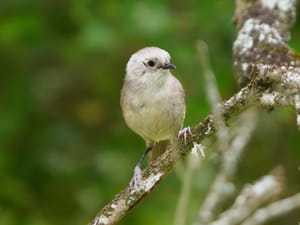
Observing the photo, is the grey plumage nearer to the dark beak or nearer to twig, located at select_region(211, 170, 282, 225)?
the dark beak

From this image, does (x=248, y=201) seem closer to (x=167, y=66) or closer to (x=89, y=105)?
(x=167, y=66)

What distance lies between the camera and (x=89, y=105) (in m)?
7.95

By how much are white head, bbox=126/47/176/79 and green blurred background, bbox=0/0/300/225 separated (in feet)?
3.16

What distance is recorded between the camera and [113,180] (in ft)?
23.6

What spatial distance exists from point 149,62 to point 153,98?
0.96ft

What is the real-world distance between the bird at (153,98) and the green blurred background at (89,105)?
3.24 feet

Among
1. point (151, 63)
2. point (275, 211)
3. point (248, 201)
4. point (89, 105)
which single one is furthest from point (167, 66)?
point (275, 211)

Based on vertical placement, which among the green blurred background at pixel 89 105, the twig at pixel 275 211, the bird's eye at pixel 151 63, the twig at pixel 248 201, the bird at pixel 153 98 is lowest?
the twig at pixel 275 211

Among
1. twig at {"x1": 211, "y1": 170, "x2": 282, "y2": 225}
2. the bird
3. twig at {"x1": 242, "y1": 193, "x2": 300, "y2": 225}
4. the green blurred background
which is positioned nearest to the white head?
the bird

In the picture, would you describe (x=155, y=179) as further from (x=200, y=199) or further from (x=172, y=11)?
(x=172, y=11)

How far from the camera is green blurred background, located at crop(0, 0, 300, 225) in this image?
6977 millimetres

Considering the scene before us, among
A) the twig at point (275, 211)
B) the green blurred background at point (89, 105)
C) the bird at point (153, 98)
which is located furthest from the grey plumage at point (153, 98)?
the twig at point (275, 211)

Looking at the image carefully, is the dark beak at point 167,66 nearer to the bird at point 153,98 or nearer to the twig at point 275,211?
the bird at point 153,98

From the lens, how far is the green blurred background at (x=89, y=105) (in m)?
6.98
